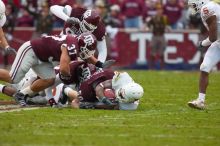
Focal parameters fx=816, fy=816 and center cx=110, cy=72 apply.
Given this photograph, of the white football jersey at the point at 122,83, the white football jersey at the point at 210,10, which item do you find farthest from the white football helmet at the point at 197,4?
the white football jersey at the point at 122,83

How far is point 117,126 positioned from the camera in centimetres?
854

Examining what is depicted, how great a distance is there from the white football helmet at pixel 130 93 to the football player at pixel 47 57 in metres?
0.65

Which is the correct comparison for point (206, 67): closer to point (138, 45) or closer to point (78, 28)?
point (78, 28)

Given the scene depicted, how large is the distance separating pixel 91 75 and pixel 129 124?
5.90 ft

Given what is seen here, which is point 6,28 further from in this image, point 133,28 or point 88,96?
point 88,96

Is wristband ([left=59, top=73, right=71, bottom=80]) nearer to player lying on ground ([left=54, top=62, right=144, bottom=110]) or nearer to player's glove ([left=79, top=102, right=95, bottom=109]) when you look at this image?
player lying on ground ([left=54, top=62, right=144, bottom=110])

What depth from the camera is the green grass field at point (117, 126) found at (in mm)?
7562

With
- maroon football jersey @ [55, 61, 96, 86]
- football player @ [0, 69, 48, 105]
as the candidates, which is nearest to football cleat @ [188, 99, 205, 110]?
maroon football jersey @ [55, 61, 96, 86]

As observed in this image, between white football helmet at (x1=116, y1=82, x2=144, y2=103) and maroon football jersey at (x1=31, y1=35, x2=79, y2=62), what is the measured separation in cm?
71

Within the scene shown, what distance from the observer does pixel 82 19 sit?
1140 centimetres

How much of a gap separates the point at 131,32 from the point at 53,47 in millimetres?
10089

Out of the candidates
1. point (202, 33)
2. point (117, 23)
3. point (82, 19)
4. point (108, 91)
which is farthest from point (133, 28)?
point (108, 91)

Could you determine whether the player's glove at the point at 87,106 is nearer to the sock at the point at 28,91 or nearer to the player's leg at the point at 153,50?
the sock at the point at 28,91

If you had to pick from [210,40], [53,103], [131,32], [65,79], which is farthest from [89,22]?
[131,32]
